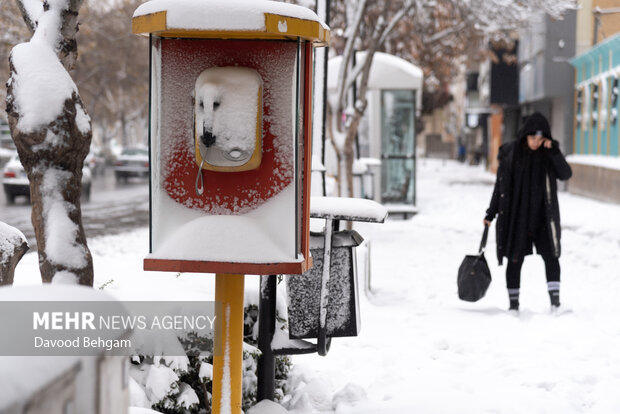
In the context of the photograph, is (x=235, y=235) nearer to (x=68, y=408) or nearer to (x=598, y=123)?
(x=68, y=408)

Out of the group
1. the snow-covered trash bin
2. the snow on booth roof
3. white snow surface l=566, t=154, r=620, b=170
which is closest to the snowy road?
the snow-covered trash bin

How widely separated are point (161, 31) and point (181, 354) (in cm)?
154

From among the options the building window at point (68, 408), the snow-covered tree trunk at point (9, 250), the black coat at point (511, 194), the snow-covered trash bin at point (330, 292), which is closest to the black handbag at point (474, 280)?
the black coat at point (511, 194)

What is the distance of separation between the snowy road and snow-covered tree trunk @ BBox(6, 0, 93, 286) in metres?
9.57

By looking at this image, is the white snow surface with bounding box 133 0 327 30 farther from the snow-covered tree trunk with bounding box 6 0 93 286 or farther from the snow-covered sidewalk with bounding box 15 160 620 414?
the snow-covered sidewalk with bounding box 15 160 620 414

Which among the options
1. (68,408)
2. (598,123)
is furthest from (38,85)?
(598,123)

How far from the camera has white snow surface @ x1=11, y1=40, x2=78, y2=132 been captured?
3613 mm

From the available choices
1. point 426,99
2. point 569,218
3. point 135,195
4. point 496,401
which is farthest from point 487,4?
point 426,99

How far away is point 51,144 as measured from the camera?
3.66 m

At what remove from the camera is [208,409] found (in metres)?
4.09

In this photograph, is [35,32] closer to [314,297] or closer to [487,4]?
[314,297]

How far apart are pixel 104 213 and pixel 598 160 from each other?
13378mm

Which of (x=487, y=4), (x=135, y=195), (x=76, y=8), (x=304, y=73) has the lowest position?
(x=135, y=195)

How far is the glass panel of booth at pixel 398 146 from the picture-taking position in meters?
17.5
